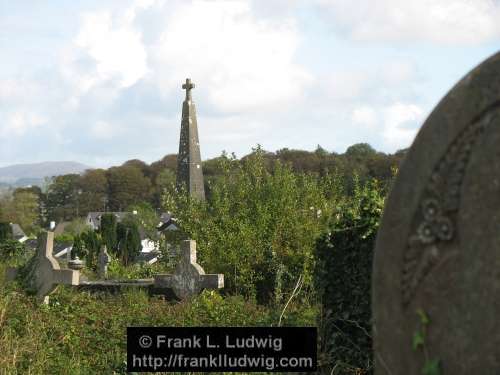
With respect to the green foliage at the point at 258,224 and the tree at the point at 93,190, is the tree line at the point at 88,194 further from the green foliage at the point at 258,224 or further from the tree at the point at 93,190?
the green foliage at the point at 258,224

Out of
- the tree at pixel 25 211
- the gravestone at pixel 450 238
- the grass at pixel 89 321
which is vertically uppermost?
the tree at pixel 25 211

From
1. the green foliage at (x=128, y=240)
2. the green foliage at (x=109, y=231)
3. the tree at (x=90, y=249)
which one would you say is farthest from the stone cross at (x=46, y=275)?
the green foliage at (x=109, y=231)

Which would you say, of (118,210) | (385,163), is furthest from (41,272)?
(118,210)

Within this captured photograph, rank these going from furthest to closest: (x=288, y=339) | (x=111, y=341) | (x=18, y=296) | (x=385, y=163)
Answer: (x=385, y=163) < (x=18, y=296) < (x=111, y=341) < (x=288, y=339)

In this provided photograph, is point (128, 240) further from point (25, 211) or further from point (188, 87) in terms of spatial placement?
point (25, 211)

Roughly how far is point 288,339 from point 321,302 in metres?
2.45

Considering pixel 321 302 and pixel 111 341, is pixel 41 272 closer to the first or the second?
pixel 111 341

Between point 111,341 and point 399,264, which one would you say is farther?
point 111,341

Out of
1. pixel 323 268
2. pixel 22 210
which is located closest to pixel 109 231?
pixel 323 268

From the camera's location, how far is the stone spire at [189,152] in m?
21.7

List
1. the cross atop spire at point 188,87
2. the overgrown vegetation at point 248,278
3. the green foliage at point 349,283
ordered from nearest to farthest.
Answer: the green foliage at point 349,283
the overgrown vegetation at point 248,278
the cross atop spire at point 188,87

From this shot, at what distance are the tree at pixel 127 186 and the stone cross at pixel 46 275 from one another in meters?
68.5

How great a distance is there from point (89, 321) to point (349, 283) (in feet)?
11.8

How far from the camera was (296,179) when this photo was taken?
47.4 ft
